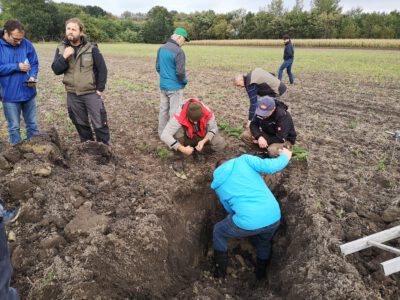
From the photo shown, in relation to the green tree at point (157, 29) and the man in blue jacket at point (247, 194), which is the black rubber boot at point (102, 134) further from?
the green tree at point (157, 29)

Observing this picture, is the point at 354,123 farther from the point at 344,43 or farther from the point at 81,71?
the point at 344,43

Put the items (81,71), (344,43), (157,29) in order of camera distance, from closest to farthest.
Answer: (81,71) → (344,43) → (157,29)

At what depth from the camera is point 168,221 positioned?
4.17 m

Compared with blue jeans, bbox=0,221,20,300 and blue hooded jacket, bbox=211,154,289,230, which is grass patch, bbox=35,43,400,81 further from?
blue jeans, bbox=0,221,20,300

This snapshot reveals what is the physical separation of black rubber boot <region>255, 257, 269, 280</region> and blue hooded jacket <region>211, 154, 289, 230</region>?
766mm

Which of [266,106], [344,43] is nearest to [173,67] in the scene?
[266,106]

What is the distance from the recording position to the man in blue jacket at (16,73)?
5.00 metres

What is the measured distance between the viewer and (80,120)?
18.0ft

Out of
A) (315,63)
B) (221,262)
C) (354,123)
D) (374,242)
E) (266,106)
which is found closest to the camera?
(374,242)

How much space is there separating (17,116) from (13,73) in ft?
2.35

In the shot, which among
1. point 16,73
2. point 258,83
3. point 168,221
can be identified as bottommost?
point 168,221

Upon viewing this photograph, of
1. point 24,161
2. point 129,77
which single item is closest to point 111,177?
point 24,161

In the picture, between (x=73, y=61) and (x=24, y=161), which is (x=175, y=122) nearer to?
(x=73, y=61)

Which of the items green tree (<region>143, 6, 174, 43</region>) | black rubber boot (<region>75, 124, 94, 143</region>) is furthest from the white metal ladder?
green tree (<region>143, 6, 174, 43</region>)
